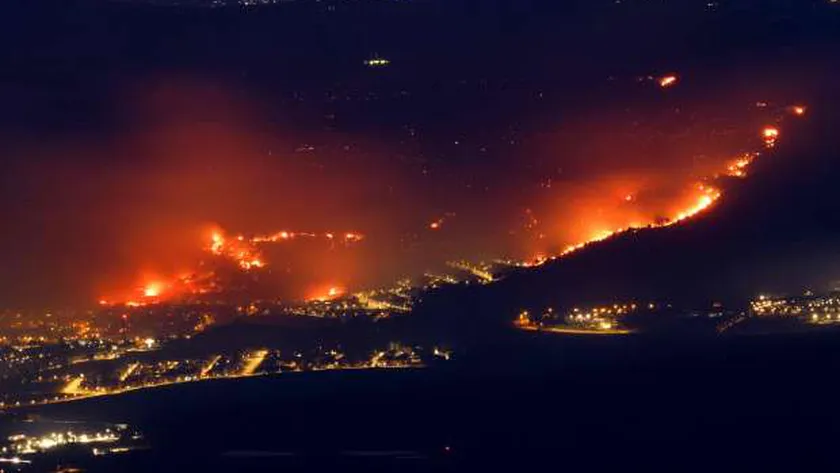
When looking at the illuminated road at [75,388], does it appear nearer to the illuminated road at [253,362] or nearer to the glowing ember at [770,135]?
the illuminated road at [253,362]

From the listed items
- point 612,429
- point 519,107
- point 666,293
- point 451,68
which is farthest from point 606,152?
point 612,429

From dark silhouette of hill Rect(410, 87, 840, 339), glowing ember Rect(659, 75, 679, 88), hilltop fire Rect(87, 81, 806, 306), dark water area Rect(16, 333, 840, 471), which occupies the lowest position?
dark water area Rect(16, 333, 840, 471)

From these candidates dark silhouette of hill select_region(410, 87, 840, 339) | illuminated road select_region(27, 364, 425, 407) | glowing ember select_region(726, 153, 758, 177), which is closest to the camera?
illuminated road select_region(27, 364, 425, 407)

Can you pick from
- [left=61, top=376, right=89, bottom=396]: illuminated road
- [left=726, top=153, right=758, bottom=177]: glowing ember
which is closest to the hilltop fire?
[left=726, top=153, right=758, bottom=177]: glowing ember

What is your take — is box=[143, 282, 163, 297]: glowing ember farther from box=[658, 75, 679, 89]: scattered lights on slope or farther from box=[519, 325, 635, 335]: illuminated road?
box=[658, 75, 679, 89]: scattered lights on slope

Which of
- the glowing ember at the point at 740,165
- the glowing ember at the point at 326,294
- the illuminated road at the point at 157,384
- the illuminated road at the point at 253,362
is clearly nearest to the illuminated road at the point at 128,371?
the illuminated road at the point at 157,384

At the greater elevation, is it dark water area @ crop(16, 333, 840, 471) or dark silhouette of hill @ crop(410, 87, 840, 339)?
dark silhouette of hill @ crop(410, 87, 840, 339)

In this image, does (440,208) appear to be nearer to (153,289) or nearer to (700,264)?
(153,289)
